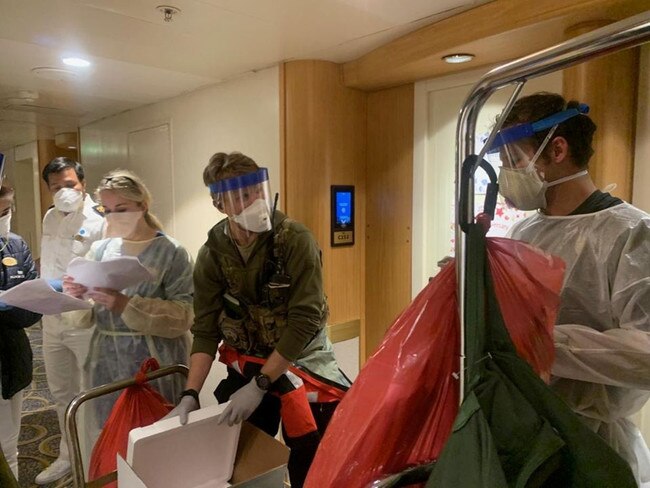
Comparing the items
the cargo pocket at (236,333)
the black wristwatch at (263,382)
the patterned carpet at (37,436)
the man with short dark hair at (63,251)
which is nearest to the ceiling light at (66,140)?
the patterned carpet at (37,436)

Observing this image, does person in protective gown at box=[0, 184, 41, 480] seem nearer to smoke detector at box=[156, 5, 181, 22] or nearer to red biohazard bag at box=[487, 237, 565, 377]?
smoke detector at box=[156, 5, 181, 22]

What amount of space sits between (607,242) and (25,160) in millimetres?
5321

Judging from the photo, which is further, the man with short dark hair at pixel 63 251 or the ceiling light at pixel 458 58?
the man with short dark hair at pixel 63 251

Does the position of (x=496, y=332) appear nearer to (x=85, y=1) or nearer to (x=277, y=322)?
(x=277, y=322)

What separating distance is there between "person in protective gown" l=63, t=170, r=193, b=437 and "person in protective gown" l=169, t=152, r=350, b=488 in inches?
7.6

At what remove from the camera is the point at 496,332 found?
2.30 feet

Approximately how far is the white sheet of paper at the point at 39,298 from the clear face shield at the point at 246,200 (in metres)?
0.59

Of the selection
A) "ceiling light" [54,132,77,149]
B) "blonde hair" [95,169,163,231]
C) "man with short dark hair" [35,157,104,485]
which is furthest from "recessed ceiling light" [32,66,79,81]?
"ceiling light" [54,132,77,149]

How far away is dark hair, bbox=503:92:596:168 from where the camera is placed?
110cm

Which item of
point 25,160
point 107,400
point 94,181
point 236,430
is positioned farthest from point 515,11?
point 25,160

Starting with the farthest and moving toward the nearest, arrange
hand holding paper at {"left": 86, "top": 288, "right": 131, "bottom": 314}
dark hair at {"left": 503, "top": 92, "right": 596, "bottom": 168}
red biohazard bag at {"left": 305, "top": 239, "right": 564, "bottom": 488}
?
hand holding paper at {"left": 86, "top": 288, "right": 131, "bottom": 314}, dark hair at {"left": 503, "top": 92, "right": 596, "bottom": 168}, red biohazard bag at {"left": 305, "top": 239, "right": 564, "bottom": 488}

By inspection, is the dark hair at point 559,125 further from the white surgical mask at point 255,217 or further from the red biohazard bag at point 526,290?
the white surgical mask at point 255,217

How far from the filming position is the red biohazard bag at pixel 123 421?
137 centimetres

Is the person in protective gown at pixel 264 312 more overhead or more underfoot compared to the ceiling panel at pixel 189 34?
more underfoot
